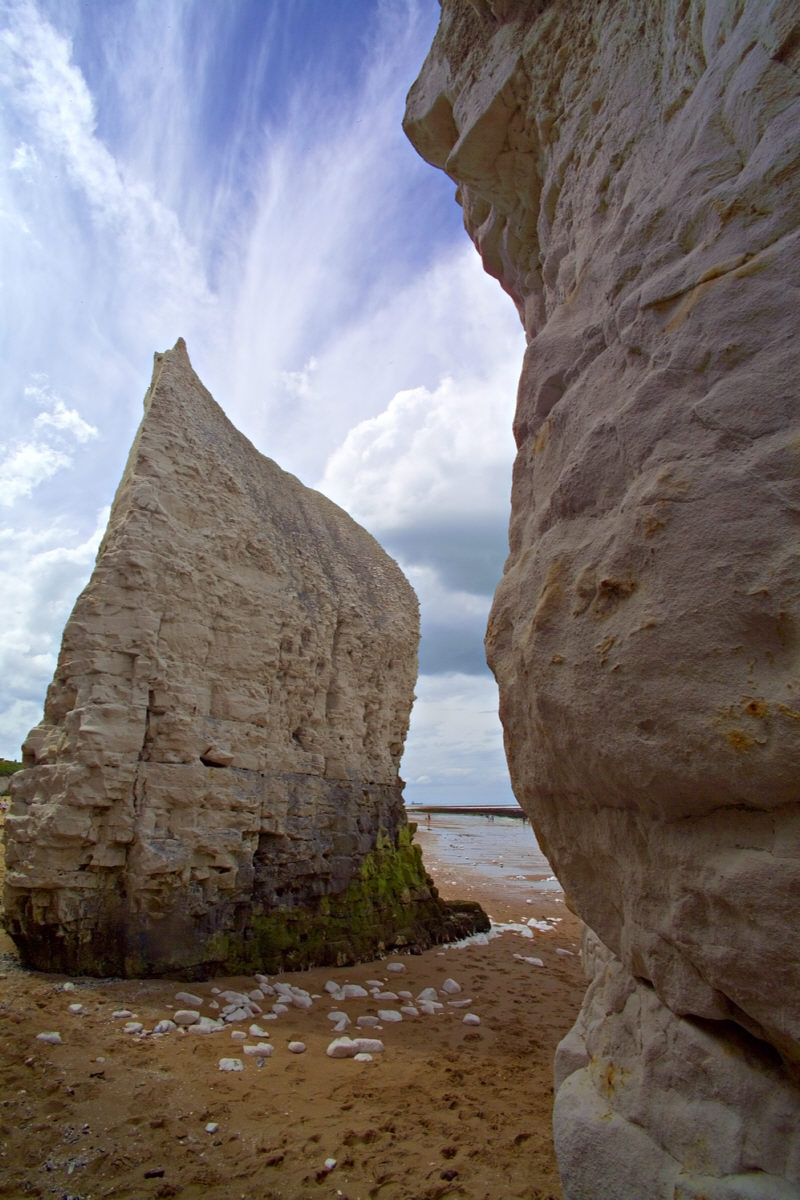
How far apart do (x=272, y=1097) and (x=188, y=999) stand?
2.07 meters

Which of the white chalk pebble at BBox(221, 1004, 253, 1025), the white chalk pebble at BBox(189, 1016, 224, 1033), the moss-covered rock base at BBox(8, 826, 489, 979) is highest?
the moss-covered rock base at BBox(8, 826, 489, 979)

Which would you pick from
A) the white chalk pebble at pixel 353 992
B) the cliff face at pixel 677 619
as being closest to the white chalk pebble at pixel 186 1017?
the white chalk pebble at pixel 353 992

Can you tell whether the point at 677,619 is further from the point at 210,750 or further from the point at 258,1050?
the point at 210,750

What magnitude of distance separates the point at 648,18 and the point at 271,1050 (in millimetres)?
7086

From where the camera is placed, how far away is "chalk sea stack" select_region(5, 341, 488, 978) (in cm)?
652

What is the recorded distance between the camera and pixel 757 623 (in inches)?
67.4

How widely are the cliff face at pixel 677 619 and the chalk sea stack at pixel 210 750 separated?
5.19 m

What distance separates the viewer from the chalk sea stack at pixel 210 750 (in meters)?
6.52

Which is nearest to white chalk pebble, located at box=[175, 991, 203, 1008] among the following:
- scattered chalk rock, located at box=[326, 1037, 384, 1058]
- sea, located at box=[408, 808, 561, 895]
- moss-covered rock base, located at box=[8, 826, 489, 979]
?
moss-covered rock base, located at box=[8, 826, 489, 979]

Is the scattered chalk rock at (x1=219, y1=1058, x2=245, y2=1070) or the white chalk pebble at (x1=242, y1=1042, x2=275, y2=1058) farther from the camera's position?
the white chalk pebble at (x1=242, y1=1042, x2=275, y2=1058)

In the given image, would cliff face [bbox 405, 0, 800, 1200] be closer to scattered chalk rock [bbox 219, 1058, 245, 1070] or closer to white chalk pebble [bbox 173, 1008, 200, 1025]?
scattered chalk rock [bbox 219, 1058, 245, 1070]

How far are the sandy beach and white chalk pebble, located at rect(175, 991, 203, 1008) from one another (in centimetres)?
4

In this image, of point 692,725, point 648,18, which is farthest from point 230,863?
point 648,18

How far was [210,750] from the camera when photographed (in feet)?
24.7
